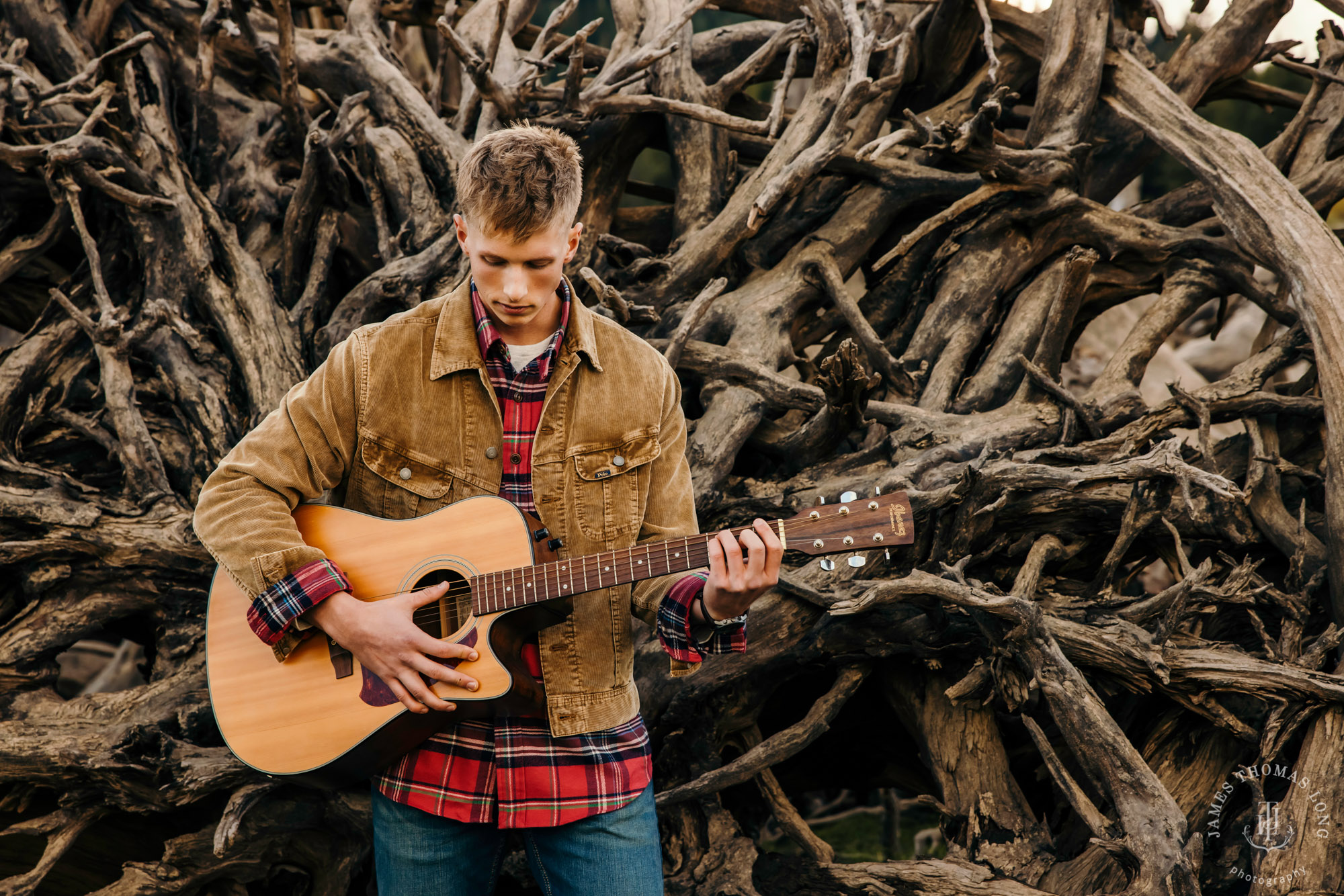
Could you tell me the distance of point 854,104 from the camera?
3715 mm

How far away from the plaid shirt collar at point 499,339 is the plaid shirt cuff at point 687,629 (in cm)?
56

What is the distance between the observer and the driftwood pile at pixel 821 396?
2.94 m

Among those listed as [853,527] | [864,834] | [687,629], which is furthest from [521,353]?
[864,834]

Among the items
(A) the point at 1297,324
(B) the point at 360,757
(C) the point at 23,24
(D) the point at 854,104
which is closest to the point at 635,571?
(B) the point at 360,757

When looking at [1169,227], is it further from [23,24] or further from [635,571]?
[23,24]

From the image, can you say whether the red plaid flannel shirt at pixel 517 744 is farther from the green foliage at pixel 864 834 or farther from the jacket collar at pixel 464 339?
the green foliage at pixel 864 834

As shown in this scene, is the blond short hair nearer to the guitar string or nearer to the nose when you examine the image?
the nose

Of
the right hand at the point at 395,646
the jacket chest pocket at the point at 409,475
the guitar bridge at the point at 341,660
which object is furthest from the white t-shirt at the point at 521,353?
the guitar bridge at the point at 341,660

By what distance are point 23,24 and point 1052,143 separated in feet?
14.5

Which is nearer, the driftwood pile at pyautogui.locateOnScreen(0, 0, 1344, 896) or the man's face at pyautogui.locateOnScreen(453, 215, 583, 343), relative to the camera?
the man's face at pyautogui.locateOnScreen(453, 215, 583, 343)

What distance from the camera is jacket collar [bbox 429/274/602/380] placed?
6.80ft

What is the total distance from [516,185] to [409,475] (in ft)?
2.25

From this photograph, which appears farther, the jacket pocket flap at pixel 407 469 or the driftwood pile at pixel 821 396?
the driftwood pile at pixel 821 396

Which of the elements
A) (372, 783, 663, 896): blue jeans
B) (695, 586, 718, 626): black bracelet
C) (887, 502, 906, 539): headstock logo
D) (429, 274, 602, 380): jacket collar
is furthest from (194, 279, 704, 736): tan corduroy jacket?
(887, 502, 906, 539): headstock logo
